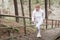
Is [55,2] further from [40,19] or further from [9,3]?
[40,19]

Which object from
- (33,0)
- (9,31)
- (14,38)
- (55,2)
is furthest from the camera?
(55,2)

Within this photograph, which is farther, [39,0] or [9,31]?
[39,0]

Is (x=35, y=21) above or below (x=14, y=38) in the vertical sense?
above

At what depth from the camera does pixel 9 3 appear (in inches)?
1837

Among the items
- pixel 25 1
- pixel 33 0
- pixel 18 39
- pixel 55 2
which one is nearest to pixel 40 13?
pixel 18 39

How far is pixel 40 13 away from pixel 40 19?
34cm

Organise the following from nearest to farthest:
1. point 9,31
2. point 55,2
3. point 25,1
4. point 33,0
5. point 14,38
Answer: point 14,38
point 9,31
point 33,0
point 25,1
point 55,2

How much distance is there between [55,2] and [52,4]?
43.7 inches

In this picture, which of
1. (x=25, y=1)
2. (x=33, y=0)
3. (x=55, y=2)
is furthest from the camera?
(x=55, y=2)

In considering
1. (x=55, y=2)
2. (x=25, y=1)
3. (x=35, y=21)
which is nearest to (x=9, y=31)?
(x=35, y=21)

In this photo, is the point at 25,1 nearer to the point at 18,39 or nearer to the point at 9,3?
the point at 9,3

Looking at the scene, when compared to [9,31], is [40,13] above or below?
above

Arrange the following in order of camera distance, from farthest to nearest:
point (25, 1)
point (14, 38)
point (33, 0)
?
point (25, 1) < point (33, 0) < point (14, 38)

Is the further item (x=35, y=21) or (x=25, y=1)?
(x=25, y=1)
